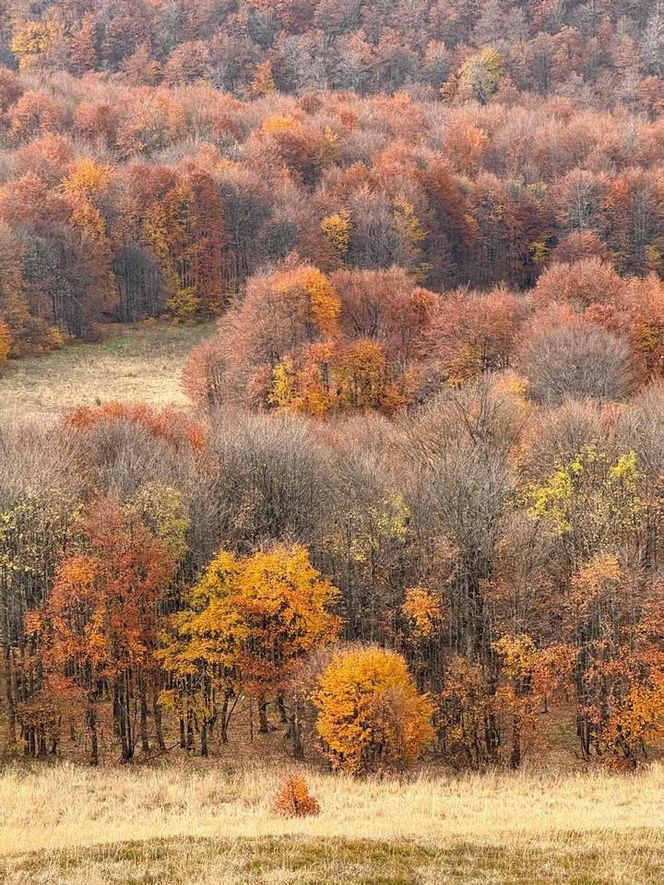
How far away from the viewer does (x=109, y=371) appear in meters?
87.6

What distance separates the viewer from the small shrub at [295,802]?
29688 millimetres

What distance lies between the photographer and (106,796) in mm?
33125

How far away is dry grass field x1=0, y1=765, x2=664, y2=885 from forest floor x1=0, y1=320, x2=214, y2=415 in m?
42.4

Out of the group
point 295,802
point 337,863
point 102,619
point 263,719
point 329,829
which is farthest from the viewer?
point 263,719

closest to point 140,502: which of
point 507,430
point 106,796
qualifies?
point 106,796

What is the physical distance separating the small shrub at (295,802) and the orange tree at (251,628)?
863 cm

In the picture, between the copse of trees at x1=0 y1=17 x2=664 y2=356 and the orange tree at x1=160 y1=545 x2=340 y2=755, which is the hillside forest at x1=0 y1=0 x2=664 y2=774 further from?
the copse of trees at x1=0 y1=17 x2=664 y2=356

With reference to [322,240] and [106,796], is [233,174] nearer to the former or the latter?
[322,240]

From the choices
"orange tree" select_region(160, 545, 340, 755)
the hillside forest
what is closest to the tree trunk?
the hillside forest

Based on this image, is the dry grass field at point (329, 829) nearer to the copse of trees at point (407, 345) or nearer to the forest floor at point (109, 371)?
the copse of trees at point (407, 345)

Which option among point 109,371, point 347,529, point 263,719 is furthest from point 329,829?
point 109,371

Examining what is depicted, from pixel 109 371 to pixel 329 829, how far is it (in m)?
67.4

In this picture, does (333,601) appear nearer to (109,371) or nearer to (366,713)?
(366,713)

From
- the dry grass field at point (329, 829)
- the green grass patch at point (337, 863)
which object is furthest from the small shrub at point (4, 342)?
the green grass patch at point (337, 863)
